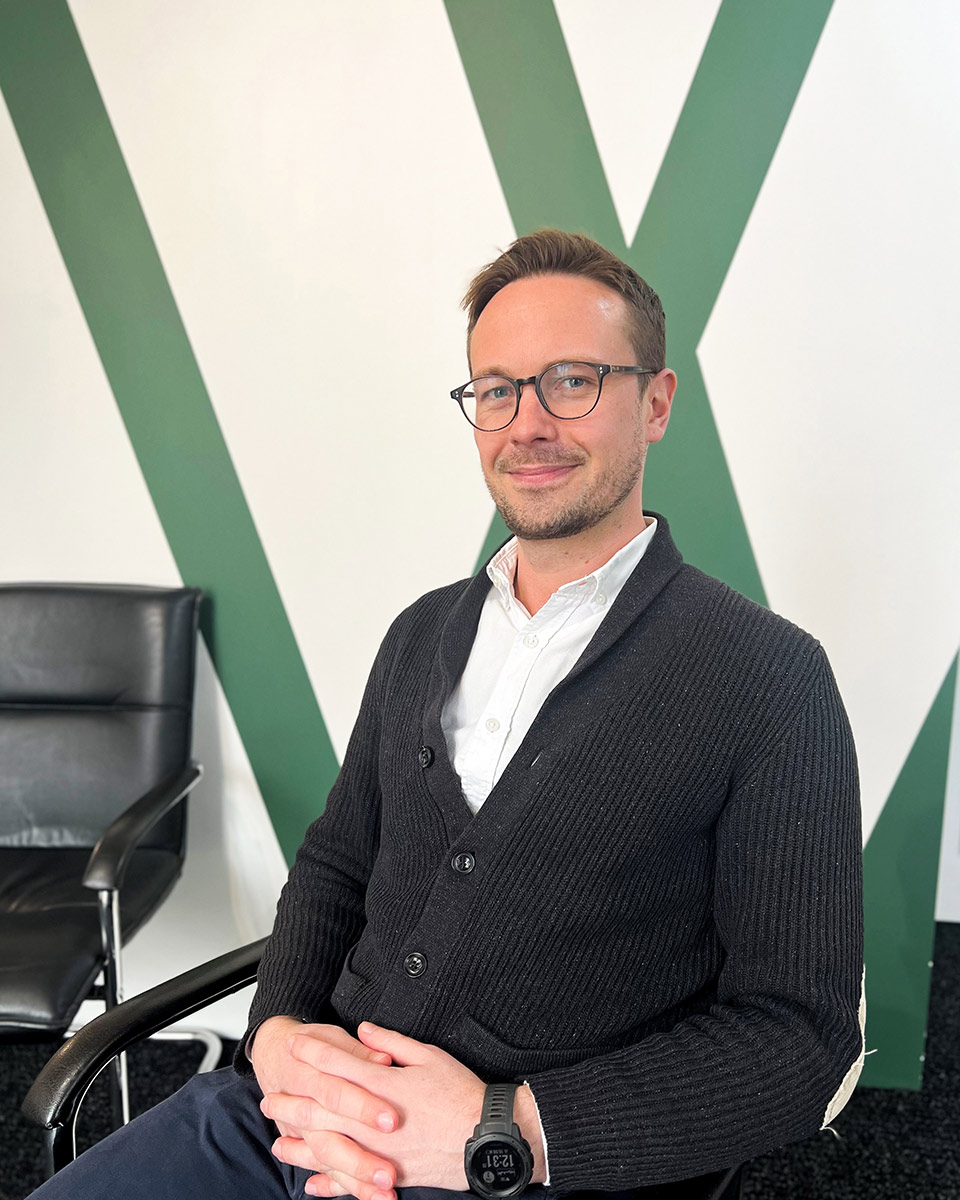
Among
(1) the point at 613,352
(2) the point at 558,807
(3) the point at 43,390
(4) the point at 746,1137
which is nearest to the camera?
(4) the point at 746,1137

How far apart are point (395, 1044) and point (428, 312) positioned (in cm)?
151

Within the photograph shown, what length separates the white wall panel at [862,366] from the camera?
1922 mm

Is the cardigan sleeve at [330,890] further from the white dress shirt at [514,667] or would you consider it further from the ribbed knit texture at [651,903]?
the white dress shirt at [514,667]

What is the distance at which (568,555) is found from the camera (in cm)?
136

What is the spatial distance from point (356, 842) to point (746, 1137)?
66 centimetres

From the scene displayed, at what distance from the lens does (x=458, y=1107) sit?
1.04 m

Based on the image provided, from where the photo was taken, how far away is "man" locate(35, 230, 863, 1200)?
103cm

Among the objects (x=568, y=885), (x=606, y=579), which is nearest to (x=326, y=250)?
(x=606, y=579)

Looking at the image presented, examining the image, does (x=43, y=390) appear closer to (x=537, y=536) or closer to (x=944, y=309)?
(x=537, y=536)

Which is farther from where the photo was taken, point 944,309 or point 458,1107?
point 944,309

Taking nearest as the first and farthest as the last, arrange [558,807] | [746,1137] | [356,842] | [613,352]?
[746,1137], [558,807], [613,352], [356,842]

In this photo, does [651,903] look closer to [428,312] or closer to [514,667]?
[514,667]

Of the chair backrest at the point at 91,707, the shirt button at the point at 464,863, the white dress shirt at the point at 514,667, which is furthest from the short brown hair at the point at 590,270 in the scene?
the chair backrest at the point at 91,707

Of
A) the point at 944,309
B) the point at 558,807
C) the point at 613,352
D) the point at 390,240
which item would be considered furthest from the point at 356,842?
the point at 944,309
